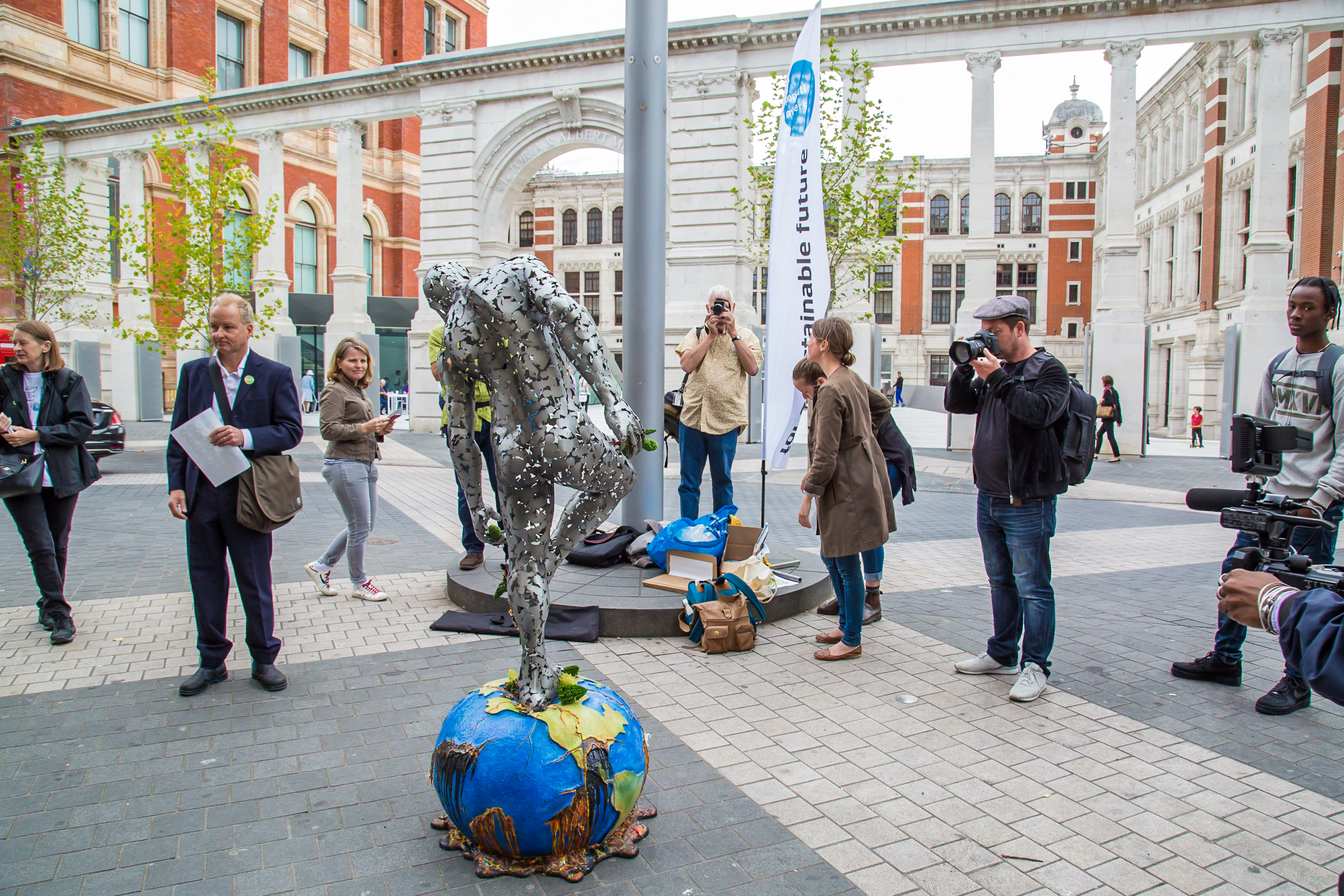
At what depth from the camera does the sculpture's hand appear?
3066 millimetres

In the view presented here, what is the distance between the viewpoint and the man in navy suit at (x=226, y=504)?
4484 mm

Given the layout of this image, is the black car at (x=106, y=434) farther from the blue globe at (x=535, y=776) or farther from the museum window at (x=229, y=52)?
the museum window at (x=229, y=52)

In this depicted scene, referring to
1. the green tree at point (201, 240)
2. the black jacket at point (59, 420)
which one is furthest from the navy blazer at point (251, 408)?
the green tree at point (201, 240)

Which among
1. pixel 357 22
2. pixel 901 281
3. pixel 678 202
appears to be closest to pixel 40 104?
pixel 357 22

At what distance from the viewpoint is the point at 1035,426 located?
430 centimetres

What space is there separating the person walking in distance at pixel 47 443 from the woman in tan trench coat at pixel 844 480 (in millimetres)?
4657

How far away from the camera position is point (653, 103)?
650 centimetres

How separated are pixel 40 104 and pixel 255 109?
821 centimetres

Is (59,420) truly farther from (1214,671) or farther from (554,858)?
(1214,671)

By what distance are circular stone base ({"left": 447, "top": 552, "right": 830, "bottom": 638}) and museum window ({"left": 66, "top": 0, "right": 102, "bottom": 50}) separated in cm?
3211

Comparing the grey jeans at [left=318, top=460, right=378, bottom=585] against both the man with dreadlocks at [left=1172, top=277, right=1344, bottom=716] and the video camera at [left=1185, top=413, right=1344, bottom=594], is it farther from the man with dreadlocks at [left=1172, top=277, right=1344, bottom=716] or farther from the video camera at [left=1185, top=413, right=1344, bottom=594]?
the man with dreadlocks at [left=1172, top=277, right=1344, bottom=716]

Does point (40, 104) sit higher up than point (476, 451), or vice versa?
point (40, 104)

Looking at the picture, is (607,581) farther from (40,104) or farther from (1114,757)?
(40,104)

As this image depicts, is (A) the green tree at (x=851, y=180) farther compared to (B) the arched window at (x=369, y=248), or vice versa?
(B) the arched window at (x=369, y=248)
